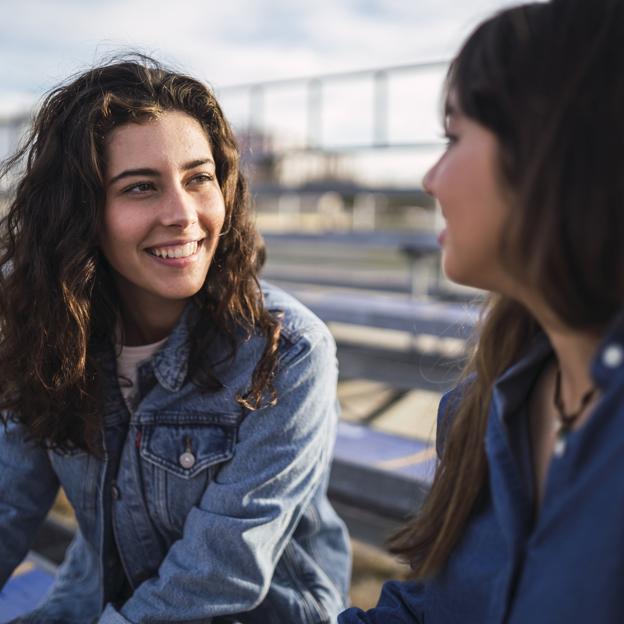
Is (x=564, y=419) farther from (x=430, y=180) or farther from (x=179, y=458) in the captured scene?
(x=179, y=458)

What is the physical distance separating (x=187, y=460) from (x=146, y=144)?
2.25 ft

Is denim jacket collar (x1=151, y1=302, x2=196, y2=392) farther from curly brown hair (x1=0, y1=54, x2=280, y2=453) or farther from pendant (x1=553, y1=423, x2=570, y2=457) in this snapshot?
pendant (x1=553, y1=423, x2=570, y2=457)

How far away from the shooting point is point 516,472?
105 centimetres

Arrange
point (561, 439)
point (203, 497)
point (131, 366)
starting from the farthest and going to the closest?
point (131, 366) → point (203, 497) → point (561, 439)

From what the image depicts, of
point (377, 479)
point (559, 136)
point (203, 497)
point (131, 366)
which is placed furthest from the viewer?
point (377, 479)

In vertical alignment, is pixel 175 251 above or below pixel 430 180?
below

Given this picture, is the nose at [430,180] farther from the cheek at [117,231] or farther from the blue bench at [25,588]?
the blue bench at [25,588]

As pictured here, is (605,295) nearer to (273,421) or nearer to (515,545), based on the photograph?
(515,545)

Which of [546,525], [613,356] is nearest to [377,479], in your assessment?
[546,525]

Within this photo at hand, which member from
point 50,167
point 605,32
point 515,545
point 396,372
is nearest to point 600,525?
point 515,545

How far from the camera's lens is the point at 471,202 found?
3.19ft

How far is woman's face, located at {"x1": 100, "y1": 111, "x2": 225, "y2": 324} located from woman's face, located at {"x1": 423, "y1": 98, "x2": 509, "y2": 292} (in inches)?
28.0

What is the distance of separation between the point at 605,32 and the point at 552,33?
0.20ft

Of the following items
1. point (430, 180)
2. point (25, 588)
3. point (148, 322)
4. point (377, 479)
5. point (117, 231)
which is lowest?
point (25, 588)
